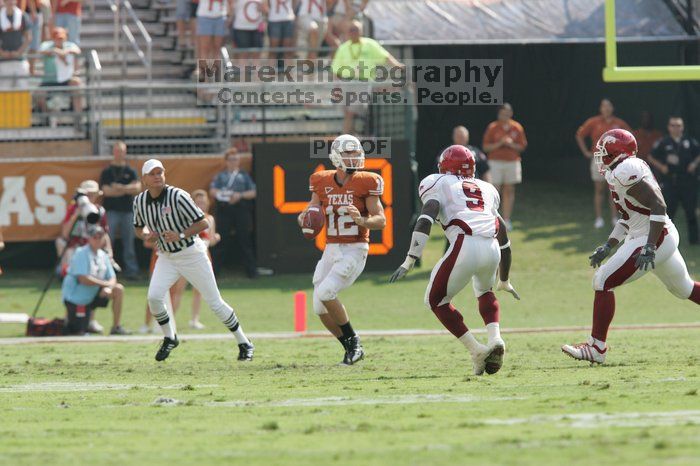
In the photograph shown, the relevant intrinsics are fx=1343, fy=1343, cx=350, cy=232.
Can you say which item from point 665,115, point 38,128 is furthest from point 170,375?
point 665,115

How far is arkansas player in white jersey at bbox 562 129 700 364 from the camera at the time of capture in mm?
9883

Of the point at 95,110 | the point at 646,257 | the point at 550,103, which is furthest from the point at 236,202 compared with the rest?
the point at 646,257

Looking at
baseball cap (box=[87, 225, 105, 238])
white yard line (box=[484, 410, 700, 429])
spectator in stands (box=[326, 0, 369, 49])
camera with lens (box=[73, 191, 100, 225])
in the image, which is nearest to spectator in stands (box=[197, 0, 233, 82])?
spectator in stands (box=[326, 0, 369, 49])

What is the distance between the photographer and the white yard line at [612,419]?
23.5 ft

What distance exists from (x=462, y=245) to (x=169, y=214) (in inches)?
115

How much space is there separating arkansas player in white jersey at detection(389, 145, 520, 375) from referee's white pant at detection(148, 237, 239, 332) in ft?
7.95

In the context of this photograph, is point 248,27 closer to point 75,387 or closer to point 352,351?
point 352,351

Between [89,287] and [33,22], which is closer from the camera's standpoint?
[89,287]

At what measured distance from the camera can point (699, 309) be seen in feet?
54.6

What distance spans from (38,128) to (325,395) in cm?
1083

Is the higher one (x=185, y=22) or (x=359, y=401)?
(x=185, y=22)

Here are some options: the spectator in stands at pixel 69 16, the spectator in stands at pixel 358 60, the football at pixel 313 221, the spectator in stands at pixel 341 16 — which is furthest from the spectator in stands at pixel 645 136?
the football at pixel 313 221

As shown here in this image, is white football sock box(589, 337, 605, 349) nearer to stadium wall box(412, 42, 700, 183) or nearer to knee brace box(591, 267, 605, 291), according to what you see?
knee brace box(591, 267, 605, 291)

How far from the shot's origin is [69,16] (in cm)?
1991
